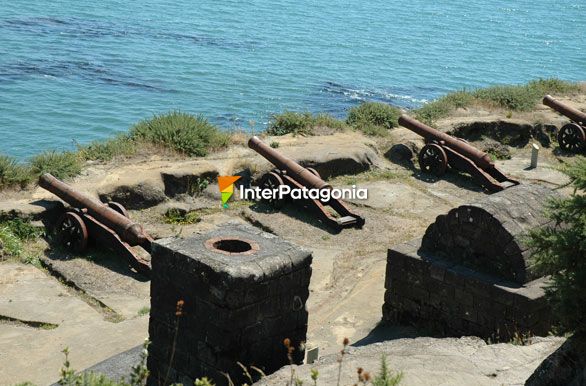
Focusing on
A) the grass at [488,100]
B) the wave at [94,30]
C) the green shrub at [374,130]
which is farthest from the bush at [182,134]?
the wave at [94,30]

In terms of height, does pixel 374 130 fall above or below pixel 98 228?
above

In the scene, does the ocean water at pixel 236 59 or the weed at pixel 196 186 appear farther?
the ocean water at pixel 236 59

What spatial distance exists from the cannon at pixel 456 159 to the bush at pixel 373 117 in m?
1.69

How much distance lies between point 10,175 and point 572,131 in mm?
11316

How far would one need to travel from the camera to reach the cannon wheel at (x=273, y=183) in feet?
50.3

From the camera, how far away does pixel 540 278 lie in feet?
33.9

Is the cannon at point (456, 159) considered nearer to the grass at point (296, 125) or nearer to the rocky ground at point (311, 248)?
the rocky ground at point (311, 248)

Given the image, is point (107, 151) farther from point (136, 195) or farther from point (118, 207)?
point (118, 207)

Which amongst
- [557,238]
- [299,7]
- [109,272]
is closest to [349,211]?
[109,272]

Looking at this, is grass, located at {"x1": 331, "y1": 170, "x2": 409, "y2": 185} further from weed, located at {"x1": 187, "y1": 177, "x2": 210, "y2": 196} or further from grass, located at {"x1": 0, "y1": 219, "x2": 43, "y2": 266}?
grass, located at {"x1": 0, "y1": 219, "x2": 43, "y2": 266}

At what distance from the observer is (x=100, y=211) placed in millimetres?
13219

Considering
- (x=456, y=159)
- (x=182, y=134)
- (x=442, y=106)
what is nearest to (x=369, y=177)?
(x=456, y=159)

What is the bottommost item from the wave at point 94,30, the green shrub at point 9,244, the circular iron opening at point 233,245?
the wave at point 94,30

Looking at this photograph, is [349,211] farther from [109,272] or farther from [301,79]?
[301,79]
